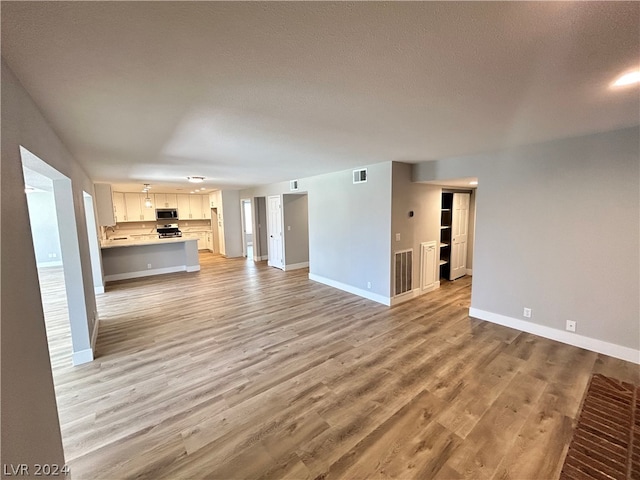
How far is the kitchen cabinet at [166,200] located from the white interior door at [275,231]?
4771mm

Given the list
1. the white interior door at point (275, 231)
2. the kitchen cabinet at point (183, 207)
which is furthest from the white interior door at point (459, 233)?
the kitchen cabinet at point (183, 207)

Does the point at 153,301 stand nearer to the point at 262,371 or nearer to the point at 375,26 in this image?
the point at 262,371

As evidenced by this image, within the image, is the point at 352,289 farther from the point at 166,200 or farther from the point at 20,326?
the point at 166,200

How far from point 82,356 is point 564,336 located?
5.80m

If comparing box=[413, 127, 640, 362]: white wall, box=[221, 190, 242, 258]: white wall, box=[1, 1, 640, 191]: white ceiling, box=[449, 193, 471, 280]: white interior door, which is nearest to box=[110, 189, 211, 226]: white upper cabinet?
box=[221, 190, 242, 258]: white wall

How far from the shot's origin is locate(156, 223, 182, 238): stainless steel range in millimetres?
9797

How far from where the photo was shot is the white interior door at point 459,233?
5934 millimetres

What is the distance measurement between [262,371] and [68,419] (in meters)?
1.62

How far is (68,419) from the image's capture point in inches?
86.5

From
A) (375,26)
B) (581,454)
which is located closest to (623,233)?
(581,454)

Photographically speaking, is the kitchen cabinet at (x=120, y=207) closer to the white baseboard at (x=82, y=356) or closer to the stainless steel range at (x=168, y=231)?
the stainless steel range at (x=168, y=231)

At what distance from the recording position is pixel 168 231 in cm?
991

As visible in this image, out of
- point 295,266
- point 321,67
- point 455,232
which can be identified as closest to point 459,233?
point 455,232

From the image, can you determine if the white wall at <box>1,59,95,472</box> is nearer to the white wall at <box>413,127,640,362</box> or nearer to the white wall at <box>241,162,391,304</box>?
the white wall at <box>241,162,391,304</box>
